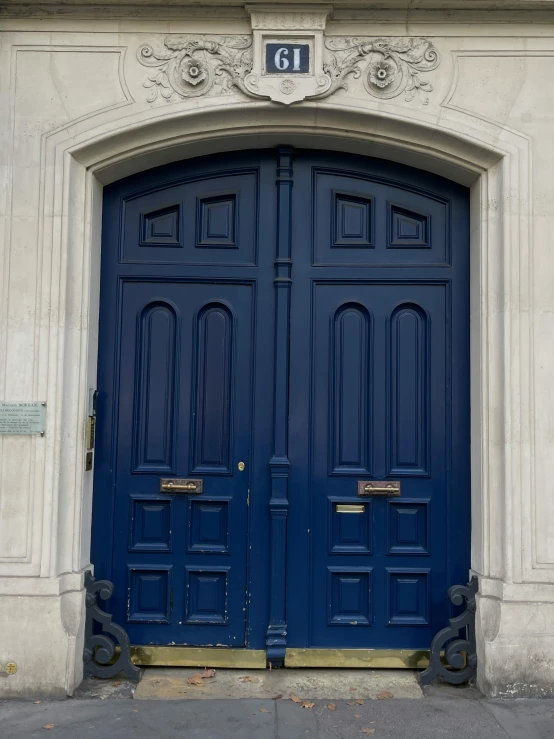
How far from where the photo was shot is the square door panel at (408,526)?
5.00 meters

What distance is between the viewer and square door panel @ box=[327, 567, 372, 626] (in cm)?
497

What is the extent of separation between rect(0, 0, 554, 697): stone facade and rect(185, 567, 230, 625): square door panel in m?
0.79

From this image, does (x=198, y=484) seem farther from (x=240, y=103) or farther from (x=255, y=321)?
(x=240, y=103)

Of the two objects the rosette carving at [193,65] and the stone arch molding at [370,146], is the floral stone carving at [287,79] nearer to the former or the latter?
the rosette carving at [193,65]

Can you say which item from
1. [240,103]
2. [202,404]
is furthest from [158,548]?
[240,103]

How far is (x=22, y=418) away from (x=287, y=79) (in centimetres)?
294

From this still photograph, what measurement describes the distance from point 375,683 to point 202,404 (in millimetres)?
2290

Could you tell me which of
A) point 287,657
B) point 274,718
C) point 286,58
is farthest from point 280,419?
point 286,58

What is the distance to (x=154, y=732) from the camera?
4.00 meters

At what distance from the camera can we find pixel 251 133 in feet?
16.4

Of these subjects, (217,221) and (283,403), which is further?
(217,221)

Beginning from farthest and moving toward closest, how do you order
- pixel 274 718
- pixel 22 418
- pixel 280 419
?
pixel 280 419 → pixel 22 418 → pixel 274 718

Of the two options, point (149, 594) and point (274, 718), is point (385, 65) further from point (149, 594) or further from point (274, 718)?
point (274, 718)

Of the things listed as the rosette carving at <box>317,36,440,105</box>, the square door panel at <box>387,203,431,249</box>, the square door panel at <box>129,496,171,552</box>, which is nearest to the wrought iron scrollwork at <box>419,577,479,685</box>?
the square door panel at <box>129,496,171,552</box>
